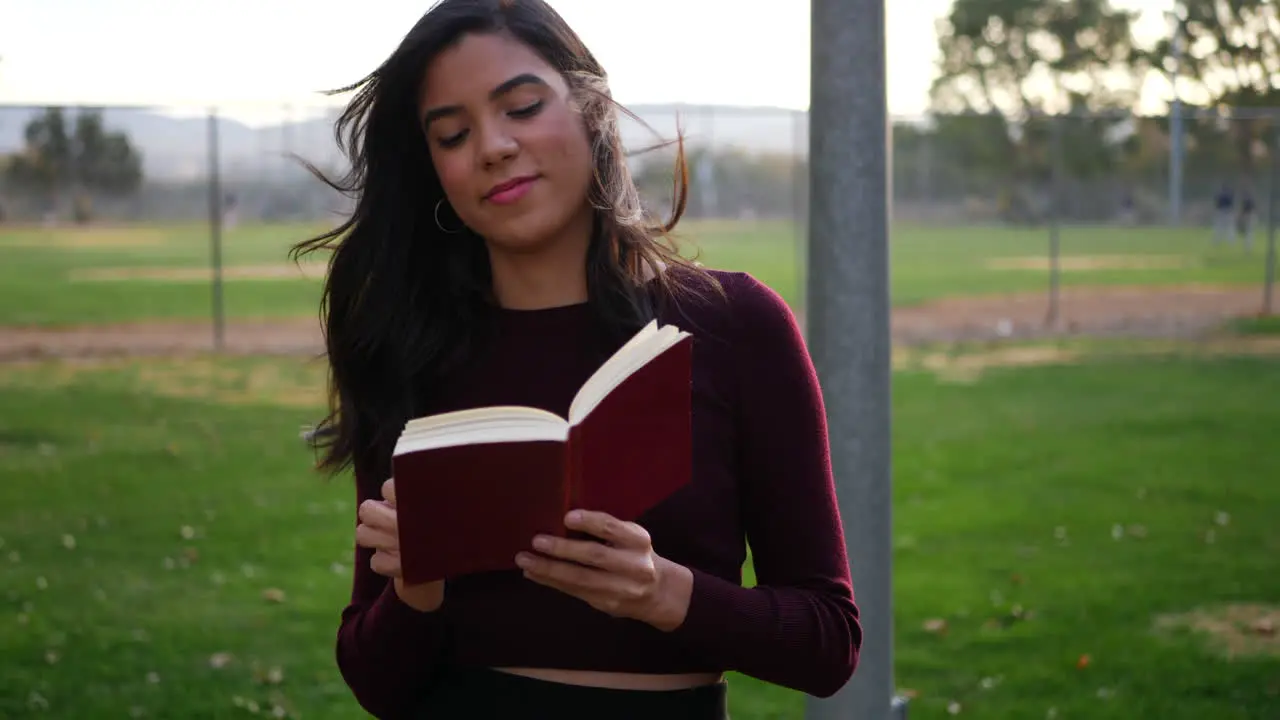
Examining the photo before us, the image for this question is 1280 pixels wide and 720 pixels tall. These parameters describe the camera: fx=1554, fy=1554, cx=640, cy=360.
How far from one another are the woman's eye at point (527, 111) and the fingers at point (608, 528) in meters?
0.60

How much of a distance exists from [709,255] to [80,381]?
1144 centimetres

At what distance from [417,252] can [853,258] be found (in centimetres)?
131

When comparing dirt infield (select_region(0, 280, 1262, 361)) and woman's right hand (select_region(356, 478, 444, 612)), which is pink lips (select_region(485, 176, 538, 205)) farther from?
dirt infield (select_region(0, 280, 1262, 361))

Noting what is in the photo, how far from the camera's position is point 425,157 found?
2.23 meters

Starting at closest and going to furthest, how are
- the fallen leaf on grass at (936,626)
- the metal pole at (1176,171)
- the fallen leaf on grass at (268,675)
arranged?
the fallen leaf on grass at (268,675) → the fallen leaf on grass at (936,626) → the metal pole at (1176,171)

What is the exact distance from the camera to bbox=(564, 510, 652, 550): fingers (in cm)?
161

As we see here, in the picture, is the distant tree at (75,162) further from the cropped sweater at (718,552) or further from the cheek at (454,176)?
the cropped sweater at (718,552)

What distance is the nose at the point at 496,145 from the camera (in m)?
1.94

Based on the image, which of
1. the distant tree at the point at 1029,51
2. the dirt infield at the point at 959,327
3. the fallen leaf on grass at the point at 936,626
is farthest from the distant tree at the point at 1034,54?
the fallen leaf on grass at the point at 936,626

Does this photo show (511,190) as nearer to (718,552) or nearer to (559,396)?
(559,396)

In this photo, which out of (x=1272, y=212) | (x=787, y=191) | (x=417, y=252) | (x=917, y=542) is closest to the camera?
(x=417, y=252)

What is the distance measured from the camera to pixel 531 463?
158 centimetres

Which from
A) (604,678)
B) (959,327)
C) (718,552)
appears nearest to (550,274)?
(718,552)

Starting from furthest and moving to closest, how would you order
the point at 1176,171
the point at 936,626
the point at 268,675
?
the point at 1176,171
the point at 936,626
the point at 268,675
